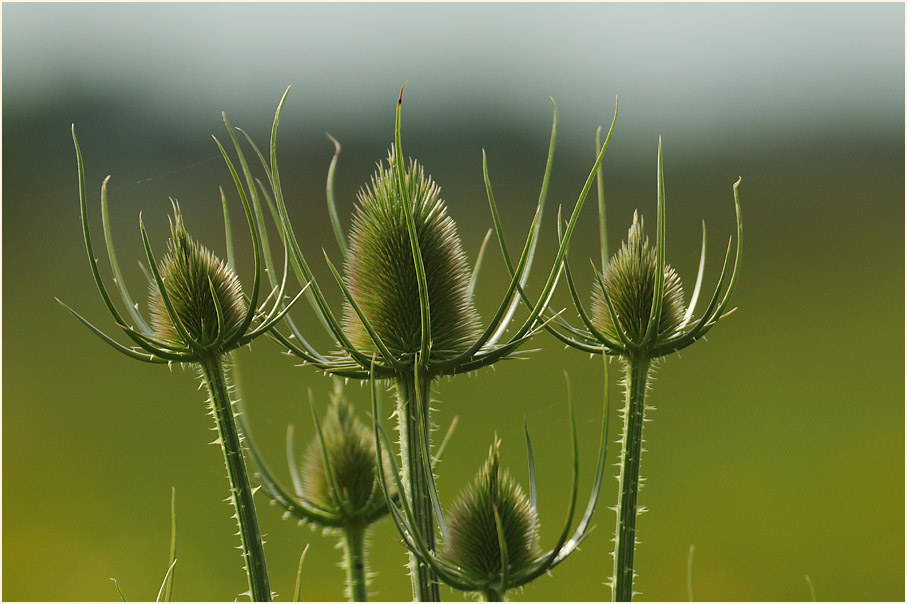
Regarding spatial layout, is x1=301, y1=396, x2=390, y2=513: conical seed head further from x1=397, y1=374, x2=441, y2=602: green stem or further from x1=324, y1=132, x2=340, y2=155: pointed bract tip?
x1=324, y1=132, x2=340, y2=155: pointed bract tip

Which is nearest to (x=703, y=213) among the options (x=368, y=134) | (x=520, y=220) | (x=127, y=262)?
(x=520, y=220)

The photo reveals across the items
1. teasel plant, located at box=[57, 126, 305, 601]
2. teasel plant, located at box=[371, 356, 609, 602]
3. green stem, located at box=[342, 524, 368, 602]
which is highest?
teasel plant, located at box=[57, 126, 305, 601]

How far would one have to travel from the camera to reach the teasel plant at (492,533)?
3.42ft

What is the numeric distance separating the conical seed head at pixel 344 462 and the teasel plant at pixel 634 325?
469 millimetres

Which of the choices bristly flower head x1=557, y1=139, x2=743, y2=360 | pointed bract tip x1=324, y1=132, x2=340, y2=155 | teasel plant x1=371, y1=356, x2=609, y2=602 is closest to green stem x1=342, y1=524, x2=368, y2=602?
teasel plant x1=371, y1=356, x2=609, y2=602

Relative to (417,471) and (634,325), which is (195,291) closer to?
(417,471)

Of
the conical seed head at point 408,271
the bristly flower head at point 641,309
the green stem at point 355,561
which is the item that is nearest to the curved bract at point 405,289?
the conical seed head at point 408,271

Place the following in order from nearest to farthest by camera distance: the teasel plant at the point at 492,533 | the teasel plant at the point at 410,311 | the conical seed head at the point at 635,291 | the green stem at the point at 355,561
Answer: the teasel plant at the point at 492,533 → the teasel plant at the point at 410,311 → the conical seed head at the point at 635,291 → the green stem at the point at 355,561

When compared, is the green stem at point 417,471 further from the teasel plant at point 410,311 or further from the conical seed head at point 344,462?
the conical seed head at point 344,462

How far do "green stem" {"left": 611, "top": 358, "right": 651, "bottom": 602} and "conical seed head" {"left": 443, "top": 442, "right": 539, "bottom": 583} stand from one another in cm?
13

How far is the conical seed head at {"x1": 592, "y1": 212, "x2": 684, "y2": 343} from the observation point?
1257mm

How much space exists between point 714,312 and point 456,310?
409mm

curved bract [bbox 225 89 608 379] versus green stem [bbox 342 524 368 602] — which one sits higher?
curved bract [bbox 225 89 608 379]

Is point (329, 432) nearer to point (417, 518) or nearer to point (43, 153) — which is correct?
point (417, 518)
